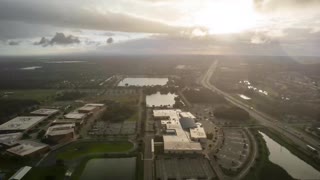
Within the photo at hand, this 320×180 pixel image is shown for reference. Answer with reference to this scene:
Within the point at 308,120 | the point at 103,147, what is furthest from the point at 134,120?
the point at 308,120

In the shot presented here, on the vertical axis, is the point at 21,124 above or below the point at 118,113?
below

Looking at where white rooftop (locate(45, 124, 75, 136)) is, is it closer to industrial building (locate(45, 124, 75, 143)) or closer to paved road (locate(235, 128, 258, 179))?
industrial building (locate(45, 124, 75, 143))

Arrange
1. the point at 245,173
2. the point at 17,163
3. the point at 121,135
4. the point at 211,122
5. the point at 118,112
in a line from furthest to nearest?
the point at 118,112, the point at 211,122, the point at 121,135, the point at 17,163, the point at 245,173

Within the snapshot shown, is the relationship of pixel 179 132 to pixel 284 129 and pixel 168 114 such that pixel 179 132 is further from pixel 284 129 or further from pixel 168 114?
pixel 284 129

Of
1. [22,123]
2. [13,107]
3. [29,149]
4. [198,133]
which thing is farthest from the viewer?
[13,107]

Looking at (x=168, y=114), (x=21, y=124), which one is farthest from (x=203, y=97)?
(x=21, y=124)

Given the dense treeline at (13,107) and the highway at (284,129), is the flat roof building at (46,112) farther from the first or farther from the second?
the highway at (284,129)

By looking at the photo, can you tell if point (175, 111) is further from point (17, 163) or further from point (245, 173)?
point (17, 163)

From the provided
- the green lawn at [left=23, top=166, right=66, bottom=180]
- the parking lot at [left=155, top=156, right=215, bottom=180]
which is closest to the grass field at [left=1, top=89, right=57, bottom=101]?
the green lawn at [left=23, top=166, right=66, bottom=180]
